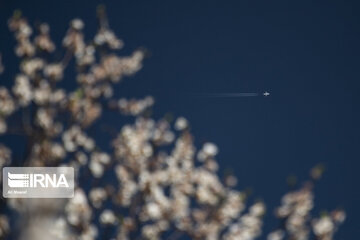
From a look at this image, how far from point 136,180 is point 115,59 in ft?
5.42

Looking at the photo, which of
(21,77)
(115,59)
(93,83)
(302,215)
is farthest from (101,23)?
(302,215)

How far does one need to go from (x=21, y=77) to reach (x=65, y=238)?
2.04m

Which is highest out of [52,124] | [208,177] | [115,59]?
[115,59]

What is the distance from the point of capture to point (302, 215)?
4711mm

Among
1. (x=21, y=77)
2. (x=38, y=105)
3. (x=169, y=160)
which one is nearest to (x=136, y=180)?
(x=169, y=160)

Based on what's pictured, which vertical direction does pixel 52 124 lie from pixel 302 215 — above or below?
above

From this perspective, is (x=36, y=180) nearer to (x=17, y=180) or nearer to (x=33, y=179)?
(x=33, y=179)

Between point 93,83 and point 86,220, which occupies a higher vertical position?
point 93,83

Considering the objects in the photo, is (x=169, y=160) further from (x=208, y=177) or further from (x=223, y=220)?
(x=223, y=220)

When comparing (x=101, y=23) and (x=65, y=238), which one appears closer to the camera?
(x=65, y=238)

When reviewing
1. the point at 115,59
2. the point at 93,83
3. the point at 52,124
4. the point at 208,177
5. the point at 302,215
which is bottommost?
the point at 302,215

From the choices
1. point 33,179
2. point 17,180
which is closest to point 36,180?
point 33,179

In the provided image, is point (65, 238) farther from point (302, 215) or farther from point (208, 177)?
point (302, 215)

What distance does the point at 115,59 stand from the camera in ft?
16.3
